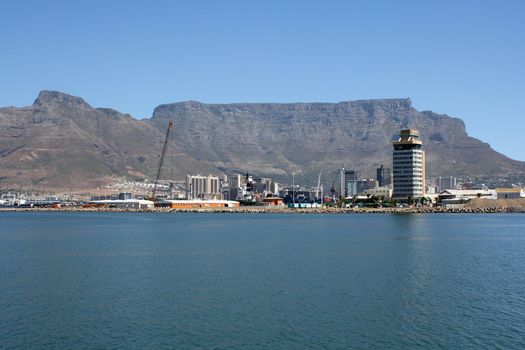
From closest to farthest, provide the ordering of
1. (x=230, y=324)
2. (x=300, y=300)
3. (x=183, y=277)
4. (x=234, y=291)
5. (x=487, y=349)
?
(x=487, y=349) → (x=230, y=324) → (x=300, y=300) → (x=234, y=291) → (x=183, y=277)

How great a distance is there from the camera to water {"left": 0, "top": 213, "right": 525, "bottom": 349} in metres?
34.2

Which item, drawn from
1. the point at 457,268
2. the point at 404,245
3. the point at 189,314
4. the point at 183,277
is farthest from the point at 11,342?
the point at 404,245

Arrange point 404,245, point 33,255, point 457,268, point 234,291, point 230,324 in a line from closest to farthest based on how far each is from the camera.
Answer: point 230,324
point 234,291
point 457,268
point 33,255
point 404,245

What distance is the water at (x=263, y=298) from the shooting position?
34.2 m

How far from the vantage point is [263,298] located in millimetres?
44438

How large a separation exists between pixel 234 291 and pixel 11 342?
58.0ft

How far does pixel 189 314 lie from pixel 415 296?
51.9 feet

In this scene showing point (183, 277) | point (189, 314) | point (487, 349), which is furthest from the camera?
point (183, 277)

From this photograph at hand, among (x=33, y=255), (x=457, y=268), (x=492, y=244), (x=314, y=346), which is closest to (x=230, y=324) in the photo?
(x=314, y=346)

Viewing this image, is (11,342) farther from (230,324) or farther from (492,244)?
(492,244)

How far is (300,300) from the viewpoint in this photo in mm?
43469

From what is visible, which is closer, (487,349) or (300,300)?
(487,349)

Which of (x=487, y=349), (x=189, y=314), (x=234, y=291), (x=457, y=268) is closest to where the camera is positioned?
(x=487, y=349)

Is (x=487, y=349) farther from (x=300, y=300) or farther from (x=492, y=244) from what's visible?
(x=492, y=244)
